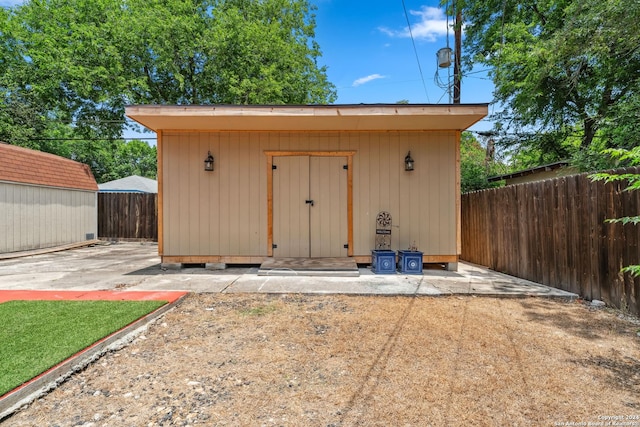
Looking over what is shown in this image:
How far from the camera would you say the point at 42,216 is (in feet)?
26.5

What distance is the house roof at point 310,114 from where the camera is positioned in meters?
4.36

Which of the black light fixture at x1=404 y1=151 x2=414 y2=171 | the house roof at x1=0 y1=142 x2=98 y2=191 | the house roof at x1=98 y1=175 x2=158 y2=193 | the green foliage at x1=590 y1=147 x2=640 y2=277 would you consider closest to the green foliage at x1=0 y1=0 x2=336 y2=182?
the house roof at x1=98 y1=175 x2=158 y2=193

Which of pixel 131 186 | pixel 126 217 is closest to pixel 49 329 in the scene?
pixel 126 217

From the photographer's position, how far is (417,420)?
1.47 m

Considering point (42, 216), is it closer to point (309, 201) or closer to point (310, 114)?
point (309, 201)

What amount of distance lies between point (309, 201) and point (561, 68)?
6.78m

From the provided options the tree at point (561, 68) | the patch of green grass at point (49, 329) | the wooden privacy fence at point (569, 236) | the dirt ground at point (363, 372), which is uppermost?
the tree at point (561, 68)

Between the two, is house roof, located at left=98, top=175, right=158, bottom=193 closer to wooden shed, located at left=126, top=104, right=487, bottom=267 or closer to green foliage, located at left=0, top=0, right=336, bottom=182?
green foliage, located at left=0, top=0, right=336, bottom=182

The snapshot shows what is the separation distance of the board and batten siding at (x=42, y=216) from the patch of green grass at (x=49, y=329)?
5.81 metres

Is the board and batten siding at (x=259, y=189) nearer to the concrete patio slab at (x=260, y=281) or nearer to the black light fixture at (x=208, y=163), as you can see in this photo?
the black light fixture at (x=208, y=163)

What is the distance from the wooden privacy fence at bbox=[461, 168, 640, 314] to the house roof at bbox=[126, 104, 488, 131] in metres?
1.40

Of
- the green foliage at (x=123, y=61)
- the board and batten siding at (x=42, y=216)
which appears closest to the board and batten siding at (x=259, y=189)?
the board and batten siding at (x=42, y=216)

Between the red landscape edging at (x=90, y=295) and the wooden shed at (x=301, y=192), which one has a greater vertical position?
the wooden shed at (x=301, y=192)

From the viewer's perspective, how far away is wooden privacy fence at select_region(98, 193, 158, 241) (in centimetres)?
1037
